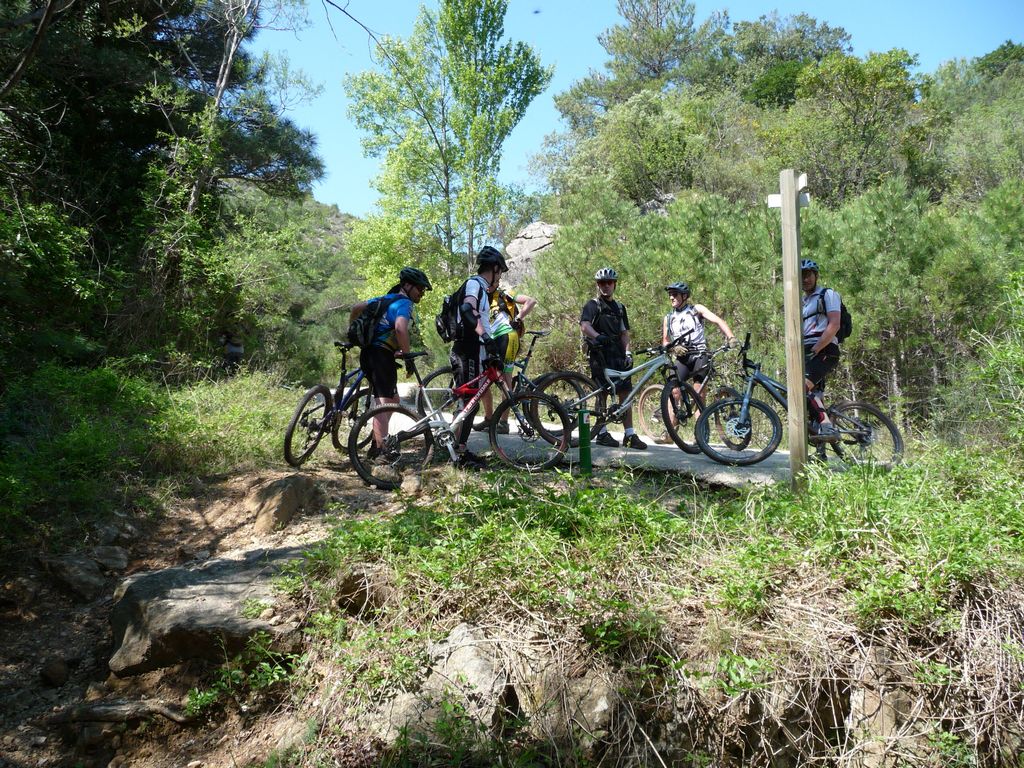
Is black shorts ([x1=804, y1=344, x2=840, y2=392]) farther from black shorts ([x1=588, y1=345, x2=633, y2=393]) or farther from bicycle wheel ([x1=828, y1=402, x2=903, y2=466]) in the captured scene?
black shorts ([x1=588, y1=345, x2=633, y2=393])

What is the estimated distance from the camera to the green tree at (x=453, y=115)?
21.7 m

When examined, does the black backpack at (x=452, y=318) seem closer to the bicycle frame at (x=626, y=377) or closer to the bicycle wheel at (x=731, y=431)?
the bicycle frame at (x=626, y=377)

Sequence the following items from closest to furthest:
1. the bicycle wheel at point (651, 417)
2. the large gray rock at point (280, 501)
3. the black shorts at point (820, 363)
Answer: the large gray rock at point (280, 501) → the black shorts at point (820, 363) → the bicycle wheel at point (651, 417)

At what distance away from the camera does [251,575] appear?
4438mm

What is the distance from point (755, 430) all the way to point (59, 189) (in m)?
9.83

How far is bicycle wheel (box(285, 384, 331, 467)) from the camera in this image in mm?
6617

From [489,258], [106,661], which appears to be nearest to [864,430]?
[489,258]

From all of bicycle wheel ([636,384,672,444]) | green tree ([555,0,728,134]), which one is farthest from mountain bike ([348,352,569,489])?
green tree ([555,0,728,134])

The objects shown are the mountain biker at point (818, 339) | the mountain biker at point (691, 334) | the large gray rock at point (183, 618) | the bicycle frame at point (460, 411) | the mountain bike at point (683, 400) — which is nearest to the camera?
the large gray rock at point (183, 618)

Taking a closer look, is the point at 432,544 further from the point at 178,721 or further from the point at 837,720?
the point at 837,720

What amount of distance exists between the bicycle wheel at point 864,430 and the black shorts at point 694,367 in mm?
1214

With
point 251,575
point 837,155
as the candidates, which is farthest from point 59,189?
point 837,155

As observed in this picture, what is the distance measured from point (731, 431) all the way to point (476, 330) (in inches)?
99.4

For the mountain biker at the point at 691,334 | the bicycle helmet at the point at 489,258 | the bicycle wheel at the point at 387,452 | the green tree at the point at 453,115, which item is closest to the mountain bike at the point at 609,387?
the mountain biker at the point at 691,334
